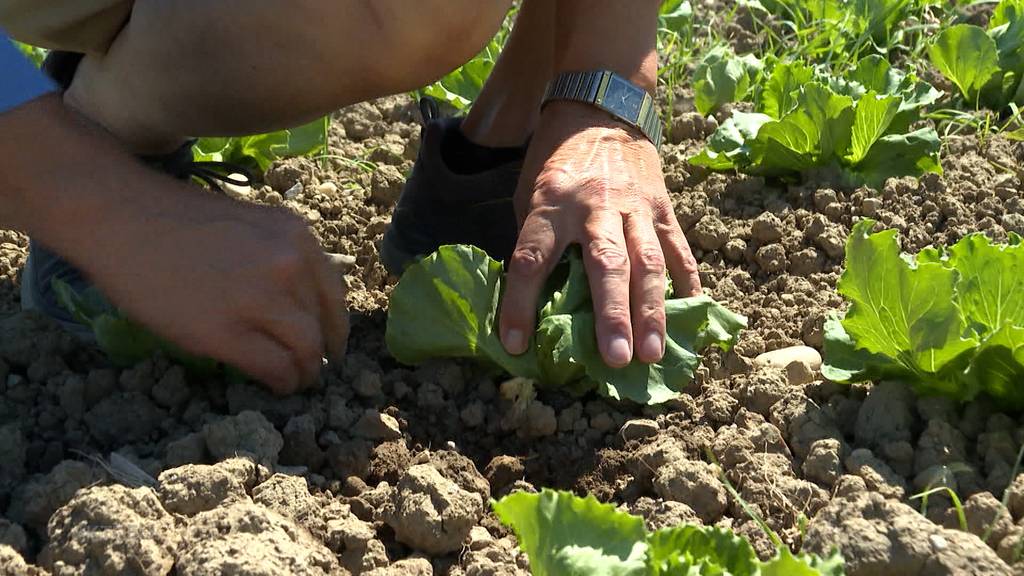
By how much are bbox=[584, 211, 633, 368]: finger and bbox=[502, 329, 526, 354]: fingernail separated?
12cm

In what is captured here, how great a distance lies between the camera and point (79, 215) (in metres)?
1.80

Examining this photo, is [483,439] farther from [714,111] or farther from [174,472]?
[714,111]

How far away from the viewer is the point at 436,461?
5.95 feet

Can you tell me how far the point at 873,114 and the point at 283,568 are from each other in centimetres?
154

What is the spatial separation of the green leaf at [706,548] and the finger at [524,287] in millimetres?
498

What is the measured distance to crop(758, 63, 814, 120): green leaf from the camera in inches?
104

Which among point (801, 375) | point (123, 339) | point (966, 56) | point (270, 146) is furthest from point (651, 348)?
point (966, 56)

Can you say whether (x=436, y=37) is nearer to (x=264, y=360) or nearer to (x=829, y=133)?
(x=264, y=360)

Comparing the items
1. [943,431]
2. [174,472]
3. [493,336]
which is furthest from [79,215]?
[943,431]

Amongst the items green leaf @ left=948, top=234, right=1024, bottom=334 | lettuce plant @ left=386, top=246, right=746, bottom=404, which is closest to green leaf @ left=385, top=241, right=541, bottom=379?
lettuce plant @ left=386, top=246, right=746, bottom=404

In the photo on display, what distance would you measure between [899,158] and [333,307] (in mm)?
1321

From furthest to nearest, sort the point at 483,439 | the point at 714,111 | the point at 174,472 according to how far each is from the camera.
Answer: the point at 714,111, the point at 483,439, the point at 174,472

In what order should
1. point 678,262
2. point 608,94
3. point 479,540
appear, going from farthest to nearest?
1. point 608,94
2. point 678,262
3. point 479,540

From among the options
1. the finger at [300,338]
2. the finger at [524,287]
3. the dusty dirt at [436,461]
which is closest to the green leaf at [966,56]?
the dusty dirt at [436,461]
